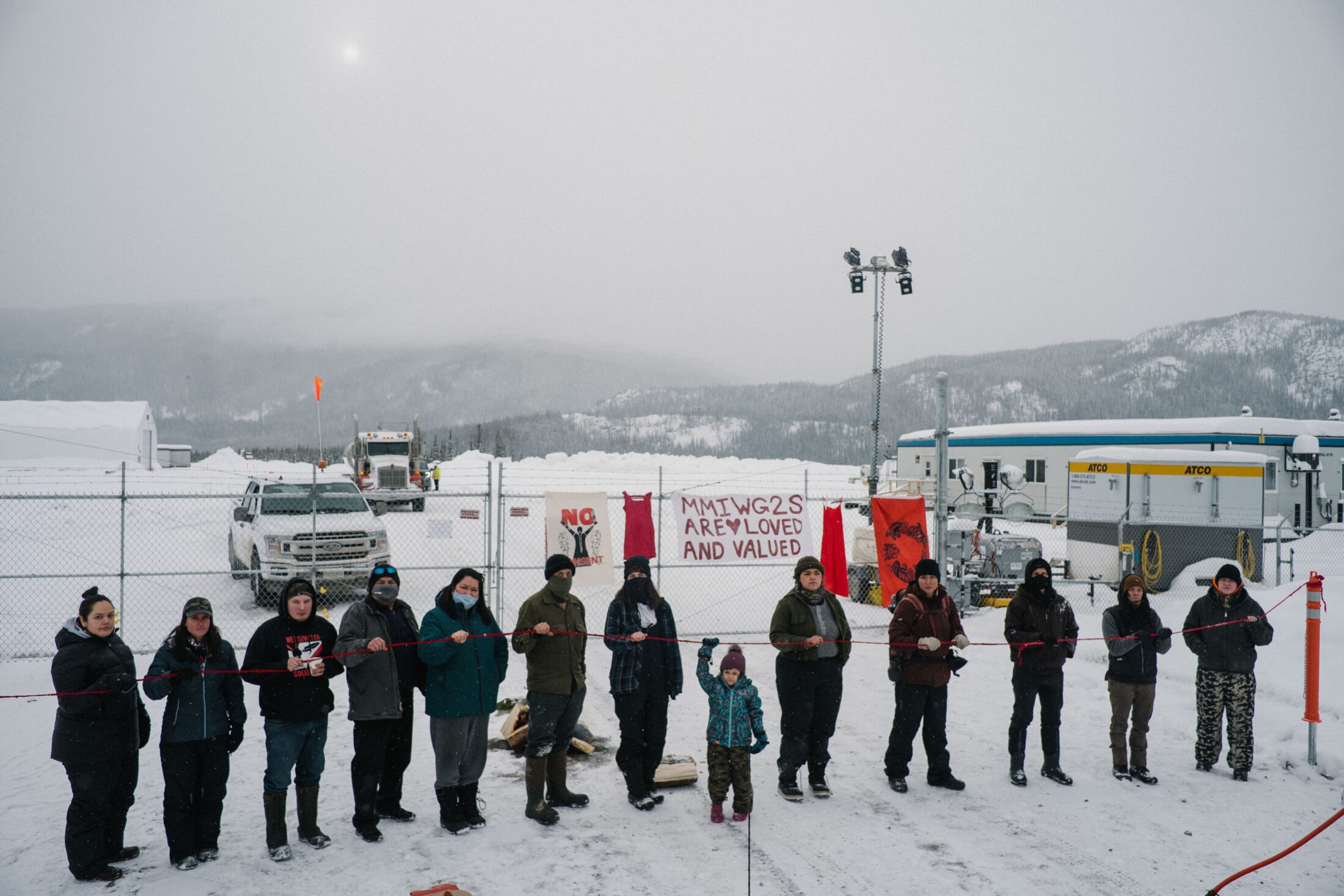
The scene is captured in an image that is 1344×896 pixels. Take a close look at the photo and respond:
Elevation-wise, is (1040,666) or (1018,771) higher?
(1040,666)

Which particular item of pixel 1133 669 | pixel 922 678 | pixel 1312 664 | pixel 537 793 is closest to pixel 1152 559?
pixel 1312 664

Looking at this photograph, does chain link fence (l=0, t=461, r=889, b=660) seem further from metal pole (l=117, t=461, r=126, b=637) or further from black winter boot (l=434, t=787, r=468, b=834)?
black winter boot (l=434, t=787, r=468, b=834)

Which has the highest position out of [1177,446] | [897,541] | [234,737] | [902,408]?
[902,408]

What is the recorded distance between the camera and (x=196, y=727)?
4613 millimetres

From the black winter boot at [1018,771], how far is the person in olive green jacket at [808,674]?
1558 millimetres

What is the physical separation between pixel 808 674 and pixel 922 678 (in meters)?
0.94

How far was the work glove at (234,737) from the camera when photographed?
477 centimetres

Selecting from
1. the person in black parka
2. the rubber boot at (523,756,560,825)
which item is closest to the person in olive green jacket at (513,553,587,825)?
the rubber boot at (523,756,560,825)

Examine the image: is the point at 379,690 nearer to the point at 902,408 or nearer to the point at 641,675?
the point at 641,675

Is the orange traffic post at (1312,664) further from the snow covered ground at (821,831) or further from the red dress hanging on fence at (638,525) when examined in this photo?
the red dress hanging on fence at (638,525)

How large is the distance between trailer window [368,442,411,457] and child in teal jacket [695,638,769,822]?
98.7ft

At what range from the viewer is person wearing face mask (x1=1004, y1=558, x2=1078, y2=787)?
6105 mm

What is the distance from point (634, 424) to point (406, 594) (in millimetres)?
167176

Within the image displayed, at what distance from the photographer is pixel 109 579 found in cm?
1568
